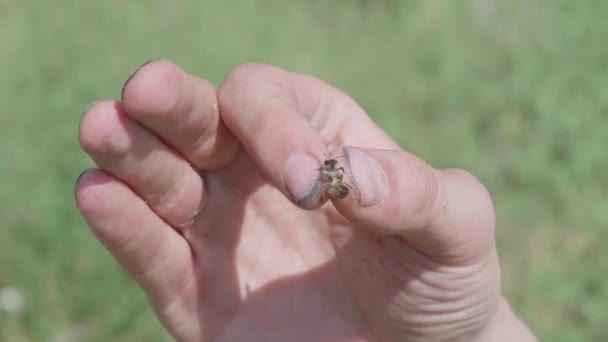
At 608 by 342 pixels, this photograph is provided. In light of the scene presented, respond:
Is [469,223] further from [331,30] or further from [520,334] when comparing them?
[331,30]

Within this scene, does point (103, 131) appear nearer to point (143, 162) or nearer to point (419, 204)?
point (143, 162)

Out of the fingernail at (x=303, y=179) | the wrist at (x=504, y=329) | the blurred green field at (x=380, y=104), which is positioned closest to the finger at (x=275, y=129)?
the fingernail at (x=303, y=179)

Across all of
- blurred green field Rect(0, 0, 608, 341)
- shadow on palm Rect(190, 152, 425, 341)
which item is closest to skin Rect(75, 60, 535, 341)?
shadow on palm Rect(190, 152, 425, 341)

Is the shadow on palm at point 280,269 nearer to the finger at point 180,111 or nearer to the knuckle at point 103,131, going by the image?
the finger at point 180,111

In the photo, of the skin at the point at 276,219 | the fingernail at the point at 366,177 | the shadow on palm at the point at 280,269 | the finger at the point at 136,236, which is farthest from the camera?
the shadow on palm at the point at 280,269

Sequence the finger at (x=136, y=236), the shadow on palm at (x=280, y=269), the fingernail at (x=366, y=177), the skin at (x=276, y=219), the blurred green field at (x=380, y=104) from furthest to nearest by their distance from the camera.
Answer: the blurred green field at (x=380, y=104) → the shadow on palm at (x=280, y=269) → the finger at (x=136, y=236) → the skin at (x=276, y=219) → the fingernail at (x=366, y=177)

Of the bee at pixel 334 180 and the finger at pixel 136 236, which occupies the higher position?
the bee at pixel 334 180

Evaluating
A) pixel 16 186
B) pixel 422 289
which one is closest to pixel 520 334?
pixel 422 289
